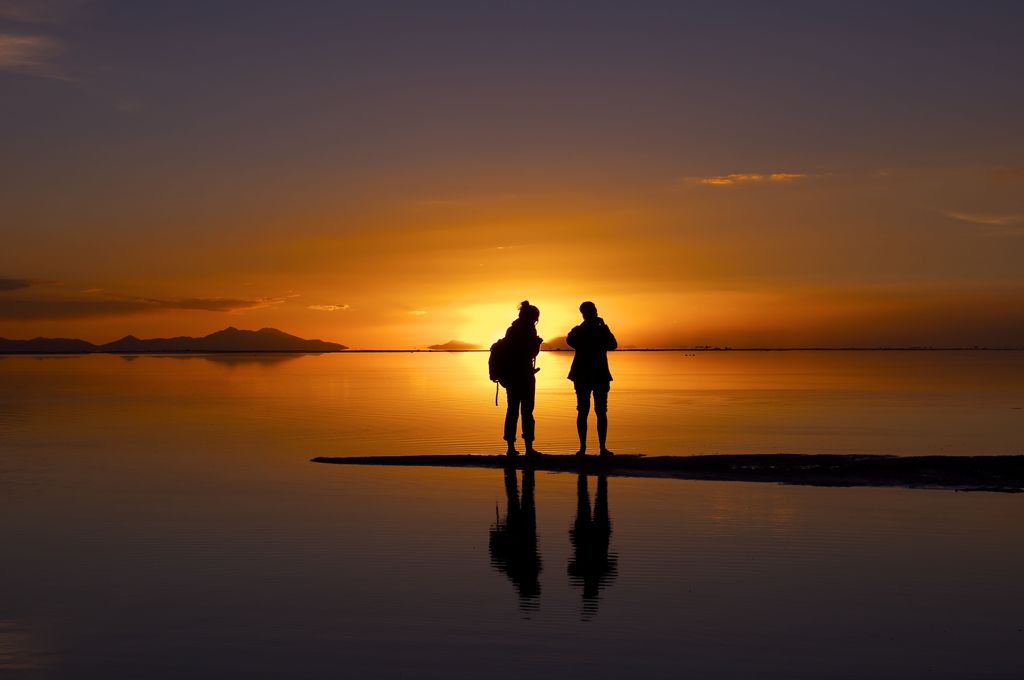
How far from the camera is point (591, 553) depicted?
10.5m

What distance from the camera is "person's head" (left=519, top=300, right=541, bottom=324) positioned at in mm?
18328

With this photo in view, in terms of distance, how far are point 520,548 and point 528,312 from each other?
803 centimetres

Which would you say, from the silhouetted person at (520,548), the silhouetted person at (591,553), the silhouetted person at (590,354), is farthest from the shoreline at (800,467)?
the silhouetted person at (520,548)

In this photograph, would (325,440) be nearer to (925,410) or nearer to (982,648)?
(982,648)

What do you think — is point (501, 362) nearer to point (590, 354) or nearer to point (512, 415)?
point (512, 415)

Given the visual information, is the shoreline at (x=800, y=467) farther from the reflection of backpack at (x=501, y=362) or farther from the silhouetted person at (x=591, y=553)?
the silhouetted person at (x=591, y=553)

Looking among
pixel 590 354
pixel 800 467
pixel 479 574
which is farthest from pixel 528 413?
pixel 479 574

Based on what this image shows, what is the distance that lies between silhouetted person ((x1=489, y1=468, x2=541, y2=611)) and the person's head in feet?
14.0

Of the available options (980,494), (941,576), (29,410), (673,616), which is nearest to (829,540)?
(941,576)

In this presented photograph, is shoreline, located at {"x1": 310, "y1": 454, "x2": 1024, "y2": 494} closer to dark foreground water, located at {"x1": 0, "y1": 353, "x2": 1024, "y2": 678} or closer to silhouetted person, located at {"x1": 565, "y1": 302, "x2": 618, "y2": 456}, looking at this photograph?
dark foreground water, located at {"x1": 0, "y1": 353, "x2": 1024, "y2": 678}

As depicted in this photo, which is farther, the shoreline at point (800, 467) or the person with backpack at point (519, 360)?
the person with backpack at point (519, 360)

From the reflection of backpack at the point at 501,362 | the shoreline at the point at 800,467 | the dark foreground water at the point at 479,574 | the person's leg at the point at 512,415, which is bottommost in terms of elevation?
the dark foreground water at the point at 479,574

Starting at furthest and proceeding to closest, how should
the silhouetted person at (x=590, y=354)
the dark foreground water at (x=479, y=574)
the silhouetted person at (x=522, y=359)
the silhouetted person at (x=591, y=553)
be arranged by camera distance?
the silhouetted person at (x=522, y=359) → the silhouetted person at (x=590, y=354) → the silhouetted person at (x=591, y=553) → the dark foreground water at (x=479, y=574)

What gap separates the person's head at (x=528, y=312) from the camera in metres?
18.3
